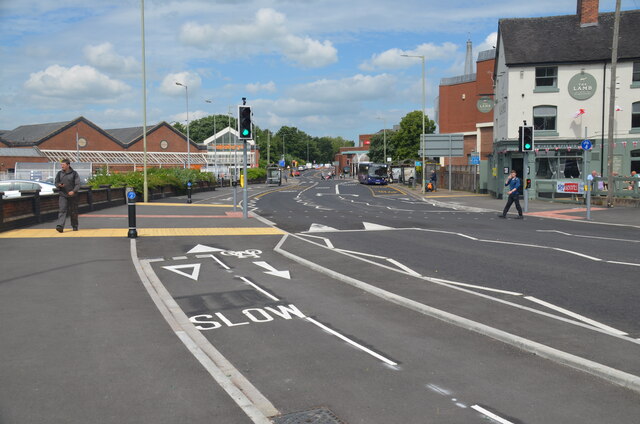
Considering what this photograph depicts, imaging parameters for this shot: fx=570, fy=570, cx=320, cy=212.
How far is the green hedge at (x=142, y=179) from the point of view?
32719 mm

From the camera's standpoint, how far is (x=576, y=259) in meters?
12.2

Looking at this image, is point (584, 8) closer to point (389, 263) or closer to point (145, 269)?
point (389, 263)

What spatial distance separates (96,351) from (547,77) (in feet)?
115

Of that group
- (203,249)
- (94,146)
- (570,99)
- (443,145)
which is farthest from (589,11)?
(94,146)

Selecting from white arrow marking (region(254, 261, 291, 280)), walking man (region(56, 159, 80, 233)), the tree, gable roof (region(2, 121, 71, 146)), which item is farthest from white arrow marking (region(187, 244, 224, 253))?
the tree

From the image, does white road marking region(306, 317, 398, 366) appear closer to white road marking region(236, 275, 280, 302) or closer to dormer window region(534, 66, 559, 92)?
white road marking region(236, 275, 280, 302)

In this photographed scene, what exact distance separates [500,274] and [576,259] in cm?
256

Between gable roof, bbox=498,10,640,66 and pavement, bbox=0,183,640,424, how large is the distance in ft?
101

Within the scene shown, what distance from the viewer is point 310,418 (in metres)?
4.56

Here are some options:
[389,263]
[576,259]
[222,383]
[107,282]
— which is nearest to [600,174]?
[576,259]

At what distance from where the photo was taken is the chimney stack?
3697cm

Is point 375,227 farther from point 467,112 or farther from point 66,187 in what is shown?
point 467,112

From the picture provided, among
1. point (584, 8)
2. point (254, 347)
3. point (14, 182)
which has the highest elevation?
point (584, 8)

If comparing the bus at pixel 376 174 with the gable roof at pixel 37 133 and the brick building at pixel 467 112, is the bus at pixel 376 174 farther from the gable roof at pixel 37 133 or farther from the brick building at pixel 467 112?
the gable roof at pixel 37 133
